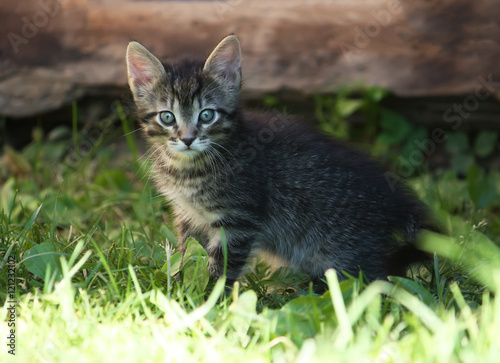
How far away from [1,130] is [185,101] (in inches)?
117

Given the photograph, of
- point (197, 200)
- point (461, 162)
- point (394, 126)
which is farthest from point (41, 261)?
point (461, 162)

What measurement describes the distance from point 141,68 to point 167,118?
366 millimetres

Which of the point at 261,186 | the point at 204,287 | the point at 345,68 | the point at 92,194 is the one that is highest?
the point at 345,68

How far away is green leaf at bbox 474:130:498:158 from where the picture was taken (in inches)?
212

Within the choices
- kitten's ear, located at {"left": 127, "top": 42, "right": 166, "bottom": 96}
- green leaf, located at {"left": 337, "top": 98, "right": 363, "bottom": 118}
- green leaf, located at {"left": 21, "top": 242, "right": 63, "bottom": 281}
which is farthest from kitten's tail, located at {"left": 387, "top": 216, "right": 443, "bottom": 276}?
green leaf, located at {"left": 337, "top": 98, "right": 363, "bottom": 118}

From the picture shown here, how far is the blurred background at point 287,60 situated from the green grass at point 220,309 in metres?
1.61

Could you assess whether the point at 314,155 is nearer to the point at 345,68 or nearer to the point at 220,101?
the point at 220,101

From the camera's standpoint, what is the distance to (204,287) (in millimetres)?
2984

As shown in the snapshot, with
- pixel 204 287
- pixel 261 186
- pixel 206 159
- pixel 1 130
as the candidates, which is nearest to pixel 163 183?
pixel 206 159

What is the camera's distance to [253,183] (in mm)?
3504

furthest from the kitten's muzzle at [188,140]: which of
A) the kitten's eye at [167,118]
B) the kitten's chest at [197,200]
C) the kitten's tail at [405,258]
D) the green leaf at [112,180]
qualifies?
the green leaf at [112,180]

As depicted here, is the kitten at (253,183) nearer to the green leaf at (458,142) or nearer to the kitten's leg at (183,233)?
the kitten's leg at (183,233)

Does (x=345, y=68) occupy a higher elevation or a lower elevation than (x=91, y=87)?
higher

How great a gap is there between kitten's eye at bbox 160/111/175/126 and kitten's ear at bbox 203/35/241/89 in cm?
34
